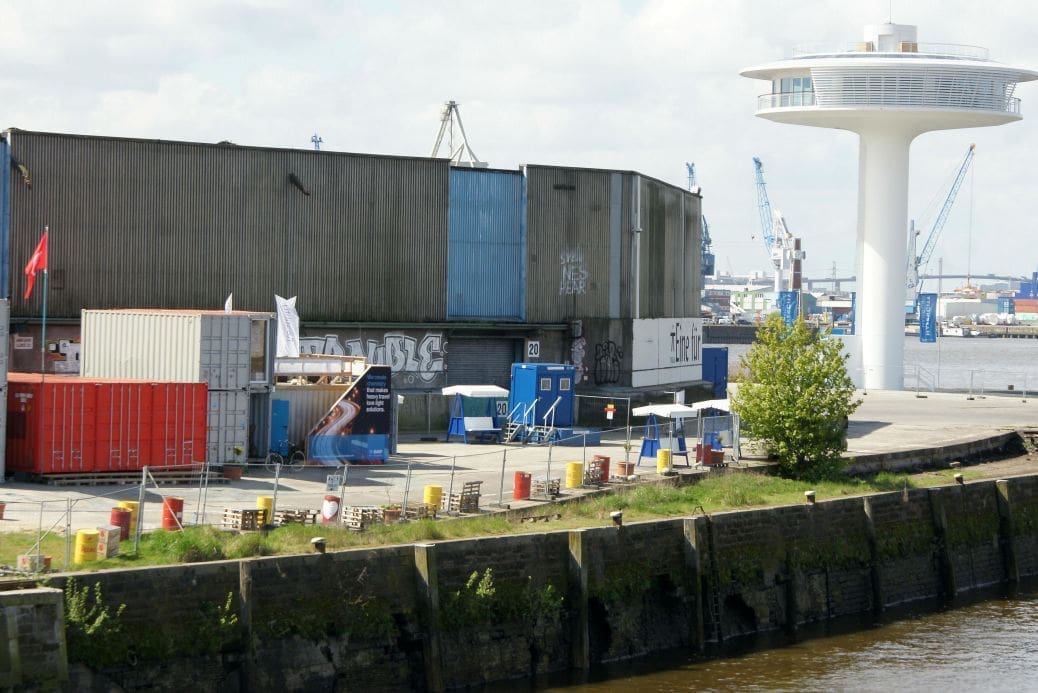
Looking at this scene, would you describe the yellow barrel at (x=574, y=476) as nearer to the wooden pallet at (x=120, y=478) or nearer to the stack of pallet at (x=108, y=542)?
the wooden pallet at (x=120, y=478)

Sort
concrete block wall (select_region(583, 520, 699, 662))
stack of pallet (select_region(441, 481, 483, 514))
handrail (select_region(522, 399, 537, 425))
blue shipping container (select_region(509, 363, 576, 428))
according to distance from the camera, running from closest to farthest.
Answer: concrete block wall (select_region(583, 520, 699, 662))
stack of pallet (select_region(441, 481, 483, 514))
handrail (select_region(522, 399, 537, 425))
blue shipping container (select_region(509, 363, 576, 428))

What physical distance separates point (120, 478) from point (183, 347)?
4891 millimetres

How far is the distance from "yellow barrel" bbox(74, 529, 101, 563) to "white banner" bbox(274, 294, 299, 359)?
2274cm

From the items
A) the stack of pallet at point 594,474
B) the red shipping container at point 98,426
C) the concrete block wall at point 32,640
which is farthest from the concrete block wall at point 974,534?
the concrete block wall at point 32,640

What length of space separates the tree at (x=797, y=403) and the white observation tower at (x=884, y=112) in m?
45.7

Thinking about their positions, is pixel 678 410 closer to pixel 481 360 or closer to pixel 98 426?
pixel 481 360

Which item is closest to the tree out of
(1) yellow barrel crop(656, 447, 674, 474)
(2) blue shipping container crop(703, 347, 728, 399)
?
Result: (1) yellow barrel crop(656, 447, 674, 474)

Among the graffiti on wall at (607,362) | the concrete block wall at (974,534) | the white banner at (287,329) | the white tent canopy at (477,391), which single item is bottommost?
A: the concrete block wall at (974,534)

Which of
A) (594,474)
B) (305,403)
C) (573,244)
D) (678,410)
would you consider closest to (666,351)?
(573,244)

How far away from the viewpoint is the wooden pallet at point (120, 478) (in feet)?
133

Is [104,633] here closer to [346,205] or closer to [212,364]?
[212,364]

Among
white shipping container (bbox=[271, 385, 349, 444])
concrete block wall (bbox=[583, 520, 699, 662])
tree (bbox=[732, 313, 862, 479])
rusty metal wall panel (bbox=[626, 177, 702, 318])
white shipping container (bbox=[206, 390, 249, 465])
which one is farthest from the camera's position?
rusty metal wall panel (bbox=[626, 177, 702, 318])

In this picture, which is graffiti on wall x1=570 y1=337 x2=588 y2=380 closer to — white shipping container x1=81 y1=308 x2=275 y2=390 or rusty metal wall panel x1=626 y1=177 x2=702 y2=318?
rusty metal wall panel x1=626 y1=177 x2=702 y2=318

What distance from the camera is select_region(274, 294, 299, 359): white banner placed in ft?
171
